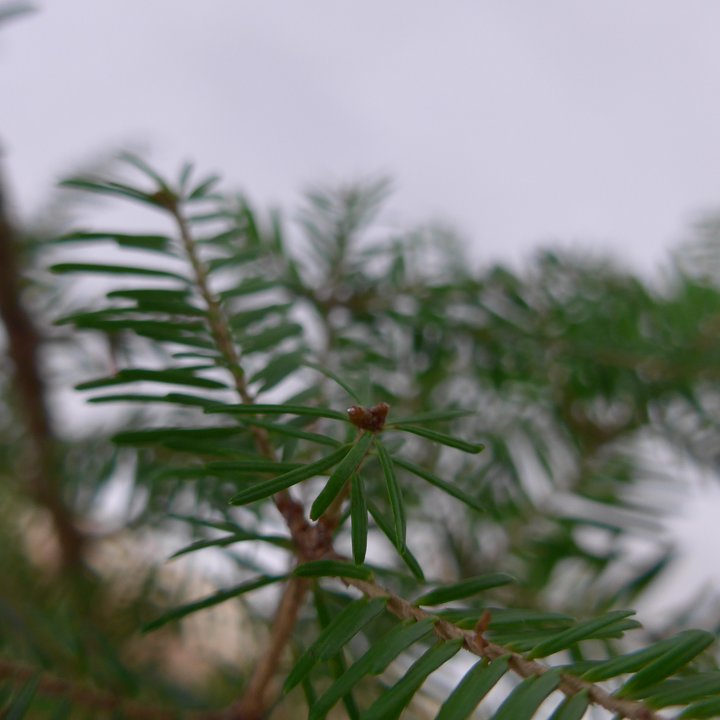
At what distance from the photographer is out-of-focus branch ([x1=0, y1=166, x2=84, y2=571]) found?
1.22 ft

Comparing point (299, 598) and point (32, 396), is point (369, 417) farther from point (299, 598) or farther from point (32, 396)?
point (32, 396)

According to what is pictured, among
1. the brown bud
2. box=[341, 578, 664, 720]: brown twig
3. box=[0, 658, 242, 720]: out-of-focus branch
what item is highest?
the brown bud

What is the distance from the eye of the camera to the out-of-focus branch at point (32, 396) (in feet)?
1.22

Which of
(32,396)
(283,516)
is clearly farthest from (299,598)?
(32,396)

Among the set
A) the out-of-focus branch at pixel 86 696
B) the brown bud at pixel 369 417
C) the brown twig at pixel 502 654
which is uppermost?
the brown bud at pixel 369 417

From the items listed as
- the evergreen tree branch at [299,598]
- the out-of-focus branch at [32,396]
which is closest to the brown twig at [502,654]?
the evergreen tree branch at [299,598]

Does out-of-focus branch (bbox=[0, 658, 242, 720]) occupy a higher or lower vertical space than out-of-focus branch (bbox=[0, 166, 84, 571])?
lower

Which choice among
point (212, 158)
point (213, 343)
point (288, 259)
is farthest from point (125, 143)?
point (212, 158)

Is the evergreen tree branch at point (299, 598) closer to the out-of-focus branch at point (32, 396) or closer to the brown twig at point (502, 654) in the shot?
the brown twig at point (502, 654)

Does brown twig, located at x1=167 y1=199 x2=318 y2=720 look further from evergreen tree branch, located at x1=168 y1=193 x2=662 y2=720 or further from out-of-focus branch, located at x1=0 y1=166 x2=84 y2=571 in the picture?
out-of-focus branch, located at x1=0 y1=166 x2=84 y2=571

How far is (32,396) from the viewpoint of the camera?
407 mm

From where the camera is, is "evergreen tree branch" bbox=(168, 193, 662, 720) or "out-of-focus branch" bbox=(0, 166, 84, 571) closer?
"evergreen tree branch" bbox=(168, 193, 662, 720)

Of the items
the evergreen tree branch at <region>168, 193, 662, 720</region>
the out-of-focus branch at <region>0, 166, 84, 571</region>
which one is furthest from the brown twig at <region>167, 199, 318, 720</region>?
the out-of-focus branch at <region>0, 166, 84, 571</region>

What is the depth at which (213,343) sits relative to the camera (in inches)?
8.0
